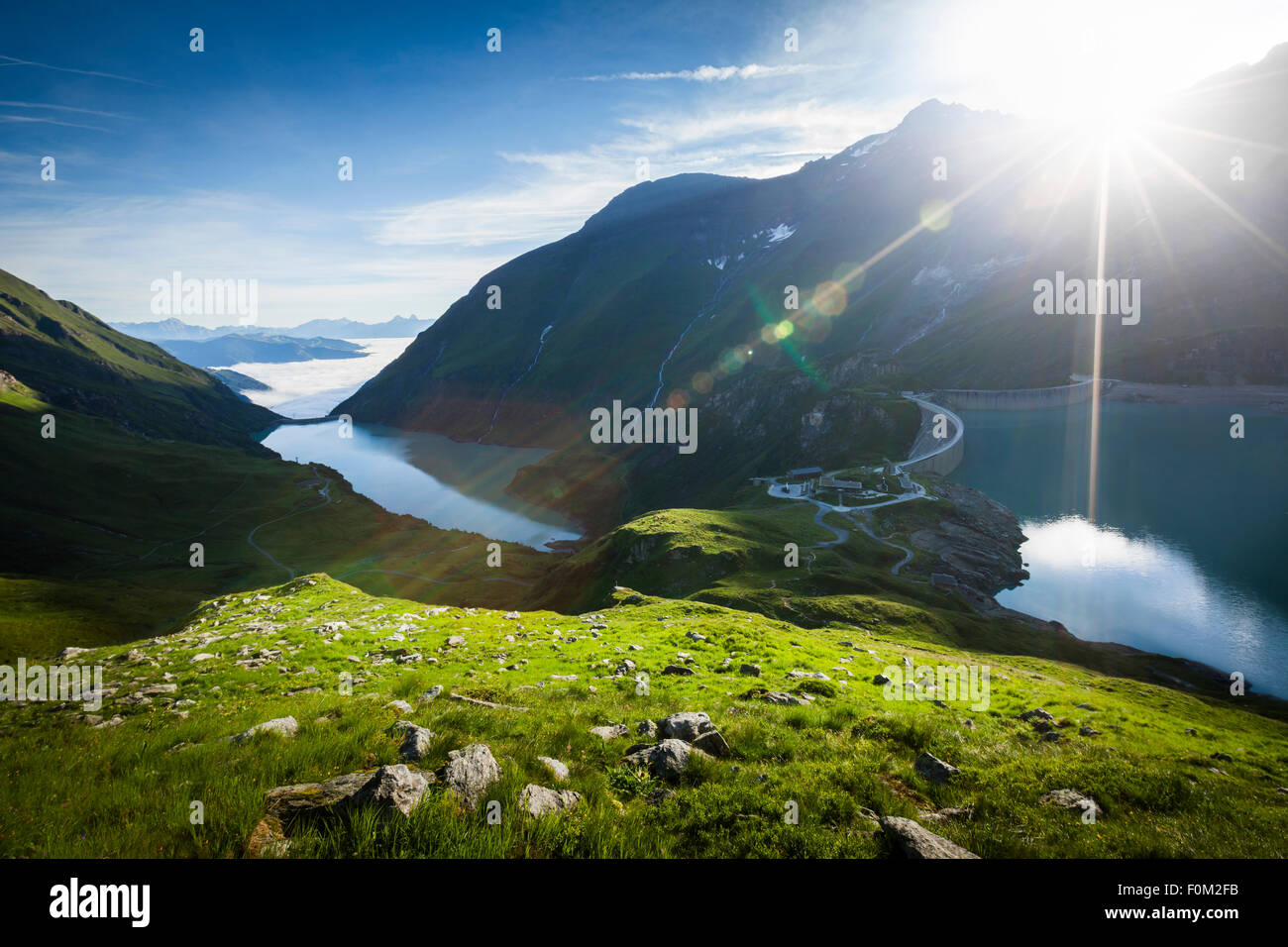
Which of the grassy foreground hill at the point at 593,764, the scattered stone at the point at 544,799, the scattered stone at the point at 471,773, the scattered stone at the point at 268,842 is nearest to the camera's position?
the scattered stone at the point at 268,842

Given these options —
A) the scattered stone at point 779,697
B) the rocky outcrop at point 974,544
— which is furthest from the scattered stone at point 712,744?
the rocky outcrop at point 974,544

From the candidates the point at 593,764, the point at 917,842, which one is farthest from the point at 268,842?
the point at 917,842

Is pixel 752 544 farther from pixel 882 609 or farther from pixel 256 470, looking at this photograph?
pixel 256 470

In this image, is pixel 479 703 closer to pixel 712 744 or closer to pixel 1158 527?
pixel 712 744

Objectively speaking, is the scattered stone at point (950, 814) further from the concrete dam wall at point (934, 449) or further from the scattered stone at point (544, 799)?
the concrete dam wall at point (934, 449)
